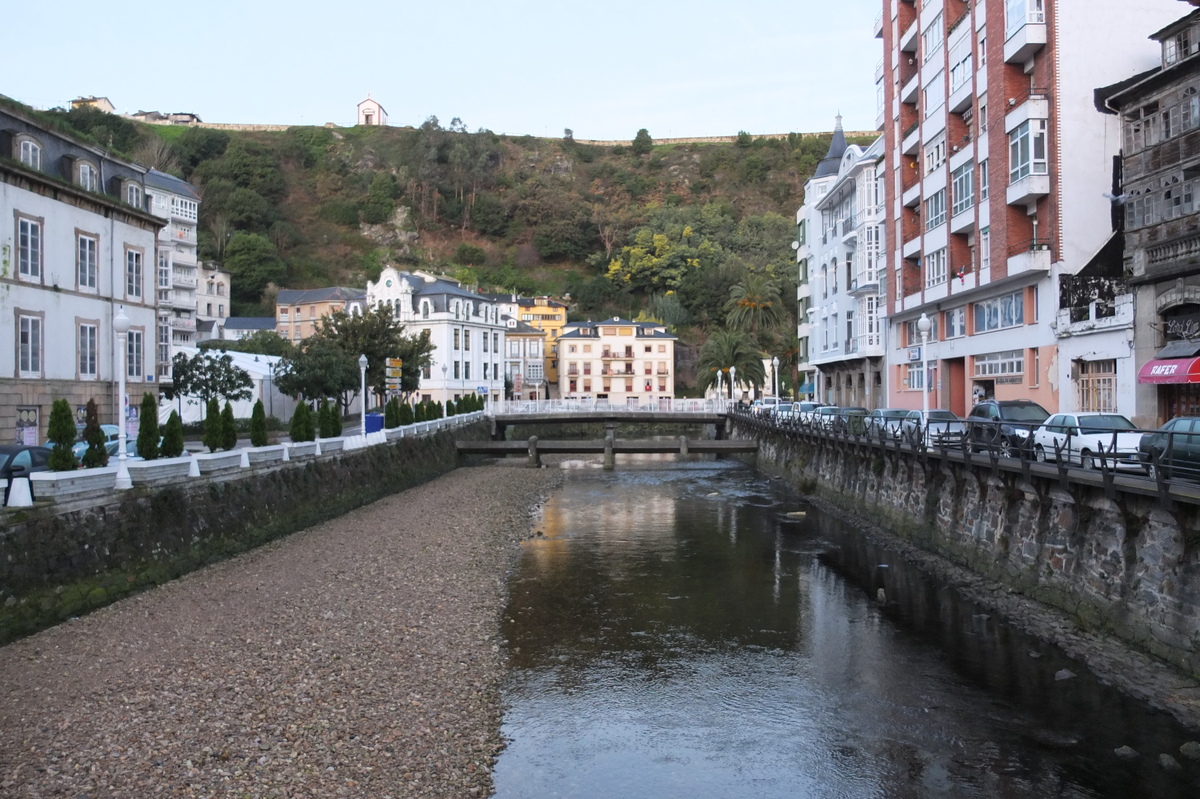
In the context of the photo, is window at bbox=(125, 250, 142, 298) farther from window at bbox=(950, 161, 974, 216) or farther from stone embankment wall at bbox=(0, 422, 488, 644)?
window at bbox=(950, 161, 974, 216)

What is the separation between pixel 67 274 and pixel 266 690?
25267mm

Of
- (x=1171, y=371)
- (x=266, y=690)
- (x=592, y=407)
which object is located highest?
(x=1171, y=371)

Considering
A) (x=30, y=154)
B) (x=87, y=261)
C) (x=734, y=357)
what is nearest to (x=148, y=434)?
(x=30, y=154)

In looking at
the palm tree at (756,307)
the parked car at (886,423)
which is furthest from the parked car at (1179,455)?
the palm tree at (756,307)

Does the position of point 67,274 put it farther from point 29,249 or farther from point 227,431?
point 227,431

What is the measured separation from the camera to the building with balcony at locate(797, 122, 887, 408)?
55781 mm

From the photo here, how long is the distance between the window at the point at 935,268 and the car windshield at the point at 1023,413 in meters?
17.1

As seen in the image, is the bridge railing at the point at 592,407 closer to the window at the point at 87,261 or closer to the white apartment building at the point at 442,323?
the white apartment building at the point at 442,323

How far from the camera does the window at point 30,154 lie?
1173 inches

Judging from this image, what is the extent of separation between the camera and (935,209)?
147 feet

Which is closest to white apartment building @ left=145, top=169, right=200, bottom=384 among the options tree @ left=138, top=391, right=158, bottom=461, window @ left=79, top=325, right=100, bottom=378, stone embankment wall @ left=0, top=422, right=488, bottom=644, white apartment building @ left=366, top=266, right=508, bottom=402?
white apartment building @ left=366, top=266, right=508, bottom=402

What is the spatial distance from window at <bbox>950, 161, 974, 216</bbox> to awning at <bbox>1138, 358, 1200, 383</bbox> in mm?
13926

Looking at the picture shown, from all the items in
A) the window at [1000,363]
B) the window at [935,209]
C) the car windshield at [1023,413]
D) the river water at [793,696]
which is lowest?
the river water at [793,696]

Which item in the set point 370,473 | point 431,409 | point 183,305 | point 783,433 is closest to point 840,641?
point 370,473
